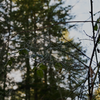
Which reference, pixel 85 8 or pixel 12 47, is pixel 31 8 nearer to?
pixel 12 47

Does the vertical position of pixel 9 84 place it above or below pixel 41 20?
below

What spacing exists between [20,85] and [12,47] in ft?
7.32

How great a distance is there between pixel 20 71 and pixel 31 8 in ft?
12.9

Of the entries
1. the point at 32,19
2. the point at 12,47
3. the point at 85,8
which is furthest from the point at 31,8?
the point at 85,8

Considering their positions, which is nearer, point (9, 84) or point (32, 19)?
point (9, 84)

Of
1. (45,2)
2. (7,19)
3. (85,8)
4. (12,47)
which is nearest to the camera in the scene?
(85,8)

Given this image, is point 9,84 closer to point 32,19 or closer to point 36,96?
point 36,96

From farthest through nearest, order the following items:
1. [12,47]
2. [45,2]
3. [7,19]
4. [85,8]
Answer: [45,2], [12,47], [7,19], [85,8]

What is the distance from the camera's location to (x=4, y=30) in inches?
296

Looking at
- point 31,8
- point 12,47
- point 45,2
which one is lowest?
point 12,47

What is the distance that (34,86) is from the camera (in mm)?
7566

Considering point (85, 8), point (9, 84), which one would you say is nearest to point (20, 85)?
point (9, 84)

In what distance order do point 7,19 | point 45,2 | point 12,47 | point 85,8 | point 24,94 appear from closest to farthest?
1. point 85,8
2. point 7,19
3. point 12,47
4. point 24,94
5. point 45,2

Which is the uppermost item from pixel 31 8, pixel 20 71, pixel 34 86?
pixel 31 8
